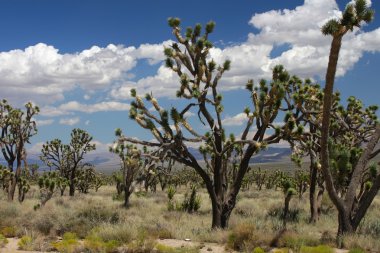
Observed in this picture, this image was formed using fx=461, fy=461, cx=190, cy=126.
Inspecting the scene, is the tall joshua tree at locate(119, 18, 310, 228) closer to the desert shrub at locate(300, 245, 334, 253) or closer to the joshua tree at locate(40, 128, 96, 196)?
the desert shrub at locate(300, 245, 334, 253)

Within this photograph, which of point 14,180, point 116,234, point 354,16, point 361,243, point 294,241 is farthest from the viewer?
point 14,180

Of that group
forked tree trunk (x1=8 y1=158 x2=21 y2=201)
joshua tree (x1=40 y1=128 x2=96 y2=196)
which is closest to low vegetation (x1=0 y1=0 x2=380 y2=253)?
forked tree trunk (x1=8 y1=158 x2=21 y2=201)

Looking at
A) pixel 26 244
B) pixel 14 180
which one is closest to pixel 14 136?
pixel 14 180

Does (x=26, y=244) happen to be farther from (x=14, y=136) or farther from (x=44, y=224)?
(x=14, y=136)

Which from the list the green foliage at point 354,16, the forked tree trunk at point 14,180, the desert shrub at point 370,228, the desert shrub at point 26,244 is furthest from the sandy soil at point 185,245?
the forked tree trunk at point 14,180

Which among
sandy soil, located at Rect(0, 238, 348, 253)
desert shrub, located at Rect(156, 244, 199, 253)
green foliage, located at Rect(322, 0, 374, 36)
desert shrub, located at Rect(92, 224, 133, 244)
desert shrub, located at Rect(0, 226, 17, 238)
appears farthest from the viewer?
desert shrub, located at Rect(0, 226, 17, 238)

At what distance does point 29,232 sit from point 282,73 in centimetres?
1003

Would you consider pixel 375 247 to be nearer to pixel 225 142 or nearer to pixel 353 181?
pixel 353 181

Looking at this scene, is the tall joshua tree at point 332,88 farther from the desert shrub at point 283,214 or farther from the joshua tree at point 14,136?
the joshua tree at point 14,136

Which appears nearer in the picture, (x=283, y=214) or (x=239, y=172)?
(x=239, y=172)

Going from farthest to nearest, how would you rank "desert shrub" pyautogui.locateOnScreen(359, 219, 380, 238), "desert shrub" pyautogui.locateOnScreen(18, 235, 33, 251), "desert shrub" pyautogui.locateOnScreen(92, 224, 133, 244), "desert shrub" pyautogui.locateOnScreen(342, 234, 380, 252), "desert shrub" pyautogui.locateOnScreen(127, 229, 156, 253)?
"desert shrub" pyautogui.locateOnScreen(359, 219, 380, 238)
"desert shrub" pyautogui.locateOnScreen(92, 224, 133, 244)
"desert shrub" pyautogui.locateOnScreen(18, 235, 33, 251)
"desert shrub" pyautogui.locateOnScreen(127, 229, 156, 253)
"desert shrub" pyautogui.locateOnScreen(342, 234, 380, 252)

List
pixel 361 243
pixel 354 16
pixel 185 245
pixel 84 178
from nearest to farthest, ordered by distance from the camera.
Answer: pixel 354 16, pixel 361 243, pixel 185 245, pixel 84 178

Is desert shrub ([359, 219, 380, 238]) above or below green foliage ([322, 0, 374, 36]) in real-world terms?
below

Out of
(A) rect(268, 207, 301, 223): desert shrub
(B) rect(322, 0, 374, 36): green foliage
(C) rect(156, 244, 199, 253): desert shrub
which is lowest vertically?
(A) rect(268, 207, 301, 223): desert shrub
